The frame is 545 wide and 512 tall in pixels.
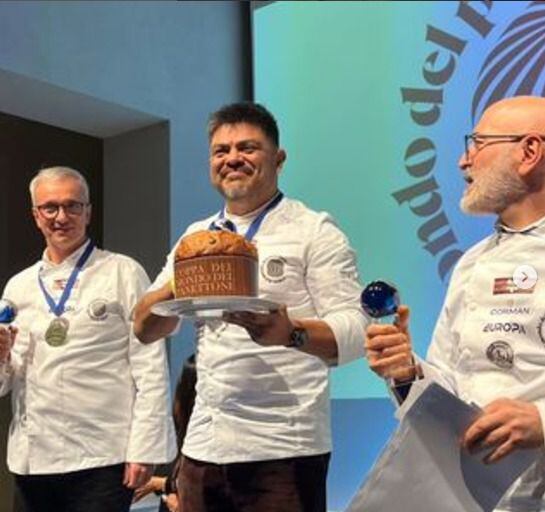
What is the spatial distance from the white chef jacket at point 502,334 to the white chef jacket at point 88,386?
3.11 ft

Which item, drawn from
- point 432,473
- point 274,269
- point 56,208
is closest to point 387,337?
point 432,473

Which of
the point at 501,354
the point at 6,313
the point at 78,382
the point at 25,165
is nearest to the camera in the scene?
the point at 501,354

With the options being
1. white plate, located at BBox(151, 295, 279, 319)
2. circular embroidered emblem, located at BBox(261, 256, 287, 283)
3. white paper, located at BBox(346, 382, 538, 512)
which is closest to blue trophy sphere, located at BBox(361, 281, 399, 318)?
white paper, located at BBox(346, 382, 538, 512)

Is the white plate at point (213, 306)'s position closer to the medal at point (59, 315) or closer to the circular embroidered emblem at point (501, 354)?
the circular embroidered emblem at point (501, 354)

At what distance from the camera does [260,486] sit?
5.32 ft

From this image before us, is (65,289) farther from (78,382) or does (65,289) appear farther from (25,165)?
(25,165)

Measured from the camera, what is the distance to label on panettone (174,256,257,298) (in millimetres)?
1418

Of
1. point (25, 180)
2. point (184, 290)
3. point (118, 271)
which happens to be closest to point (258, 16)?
point (25, 180)

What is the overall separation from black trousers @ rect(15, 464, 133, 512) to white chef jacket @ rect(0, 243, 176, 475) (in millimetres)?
21

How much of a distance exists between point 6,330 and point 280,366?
29.4 inches

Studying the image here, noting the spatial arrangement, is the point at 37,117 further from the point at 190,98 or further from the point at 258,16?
the point at 258,16

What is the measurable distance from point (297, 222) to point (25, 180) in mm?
3082

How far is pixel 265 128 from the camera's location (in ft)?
5.90

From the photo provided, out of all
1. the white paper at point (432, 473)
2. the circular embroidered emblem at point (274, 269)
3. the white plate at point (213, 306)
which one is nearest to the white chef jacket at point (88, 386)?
the circular embroidered emblem at point (274, 269)
